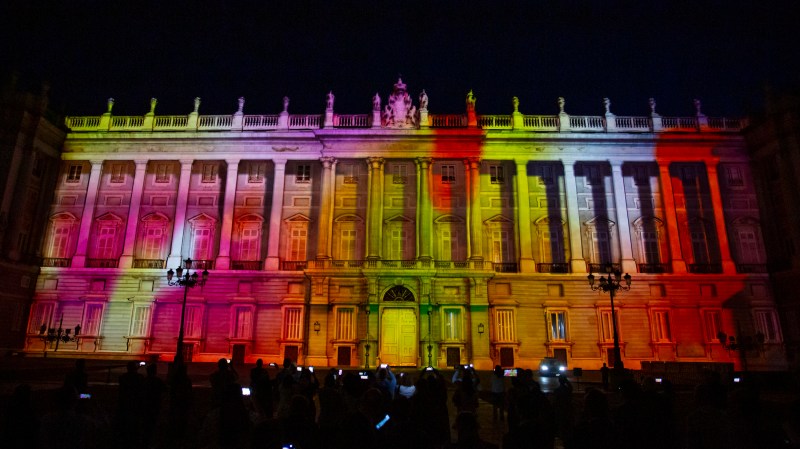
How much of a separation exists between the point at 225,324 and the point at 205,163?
10.7 m

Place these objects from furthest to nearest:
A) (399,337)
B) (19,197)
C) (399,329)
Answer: (19,197) → (399,329) → (399,337)

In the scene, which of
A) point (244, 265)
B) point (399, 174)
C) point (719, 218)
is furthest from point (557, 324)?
point (244, 265)

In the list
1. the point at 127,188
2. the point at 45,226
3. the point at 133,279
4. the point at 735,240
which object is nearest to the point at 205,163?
the point at 127,188

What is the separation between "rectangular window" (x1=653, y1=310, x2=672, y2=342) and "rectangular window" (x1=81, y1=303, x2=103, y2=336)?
3247cm

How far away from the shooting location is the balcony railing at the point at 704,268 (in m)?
29.1

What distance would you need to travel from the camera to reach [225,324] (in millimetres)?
28391

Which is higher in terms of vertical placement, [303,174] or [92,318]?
[303,174]

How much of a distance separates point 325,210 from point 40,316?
18.0 m

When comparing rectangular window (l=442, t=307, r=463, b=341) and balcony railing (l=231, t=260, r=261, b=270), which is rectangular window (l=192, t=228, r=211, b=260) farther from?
rectangular window (l=442, t=307, r=463, b=341)

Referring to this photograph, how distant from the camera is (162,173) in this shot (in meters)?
31.7

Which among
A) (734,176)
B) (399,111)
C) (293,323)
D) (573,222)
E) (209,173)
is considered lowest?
(293,323)

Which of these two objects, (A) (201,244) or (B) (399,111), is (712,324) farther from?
(A) (201,244)

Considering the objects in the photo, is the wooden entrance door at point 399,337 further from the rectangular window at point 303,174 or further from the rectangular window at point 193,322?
the rectangular window at point 193,322

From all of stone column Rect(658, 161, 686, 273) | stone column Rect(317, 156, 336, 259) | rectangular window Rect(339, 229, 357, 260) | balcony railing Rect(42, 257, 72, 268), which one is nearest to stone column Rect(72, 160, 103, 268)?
balcony railing Rect(42, 257, 72, 268)
